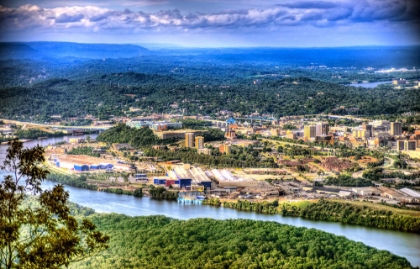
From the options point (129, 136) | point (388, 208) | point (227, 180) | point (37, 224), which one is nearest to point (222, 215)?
point (227, 180)

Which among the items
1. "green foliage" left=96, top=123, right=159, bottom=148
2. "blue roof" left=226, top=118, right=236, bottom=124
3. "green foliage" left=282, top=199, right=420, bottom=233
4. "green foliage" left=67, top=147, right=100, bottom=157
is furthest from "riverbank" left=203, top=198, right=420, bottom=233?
"blue roof" left=226, top=118, right=236, bottom=124

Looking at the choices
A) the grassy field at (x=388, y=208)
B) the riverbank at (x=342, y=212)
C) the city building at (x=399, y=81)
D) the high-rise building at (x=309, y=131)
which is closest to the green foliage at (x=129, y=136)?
the high-rise building at (x=309, y=131)

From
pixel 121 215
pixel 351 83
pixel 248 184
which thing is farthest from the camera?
pixel 351 83

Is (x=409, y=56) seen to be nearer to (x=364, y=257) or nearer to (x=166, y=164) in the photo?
(x=166, y=164)

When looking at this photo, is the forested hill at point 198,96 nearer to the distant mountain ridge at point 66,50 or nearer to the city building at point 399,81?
the city building at point 399,81

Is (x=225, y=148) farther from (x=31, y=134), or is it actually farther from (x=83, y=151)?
(x=31, y=134)

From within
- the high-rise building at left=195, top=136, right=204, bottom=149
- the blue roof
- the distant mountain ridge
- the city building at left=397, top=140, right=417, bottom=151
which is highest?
the distant mountain ridge

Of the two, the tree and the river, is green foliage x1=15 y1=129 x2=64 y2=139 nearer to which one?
the river

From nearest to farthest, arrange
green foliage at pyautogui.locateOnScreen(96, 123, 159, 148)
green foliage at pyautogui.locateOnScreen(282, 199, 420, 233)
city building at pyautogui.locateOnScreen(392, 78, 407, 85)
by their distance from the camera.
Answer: green foliage at pyautogui.locateOnScreen(282, 199, 420, 233)
green foliage at pyautogui.locateOnScreen(96, 123, 159, 148)
city building at pyautogui.locateOnScreen(392, 78, 407, 85)

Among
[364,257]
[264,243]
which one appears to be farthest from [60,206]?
[364,257]
